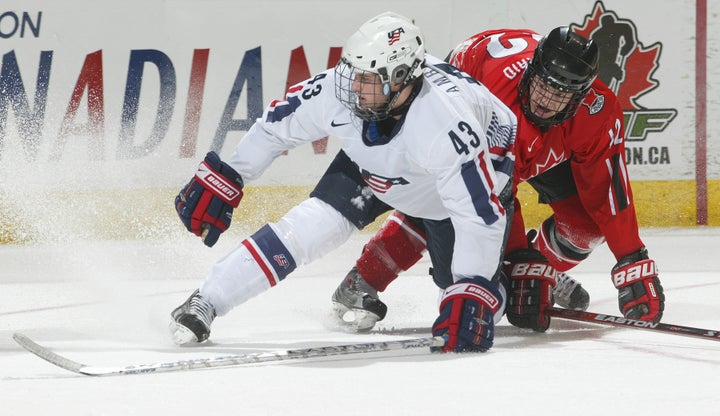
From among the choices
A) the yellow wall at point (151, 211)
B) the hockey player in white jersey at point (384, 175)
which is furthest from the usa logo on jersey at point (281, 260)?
the yellow wall at point (151, 211)

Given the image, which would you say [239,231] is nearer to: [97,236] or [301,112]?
[97,236]

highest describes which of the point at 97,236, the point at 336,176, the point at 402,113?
the point at 402,113

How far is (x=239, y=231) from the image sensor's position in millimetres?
5457

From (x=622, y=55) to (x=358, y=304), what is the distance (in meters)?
2.83

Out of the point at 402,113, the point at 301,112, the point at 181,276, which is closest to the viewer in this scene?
the point at 402,113

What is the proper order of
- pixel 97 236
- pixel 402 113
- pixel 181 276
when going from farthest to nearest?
A: pixel 97 236, pixel 181 276, pixel 402 113

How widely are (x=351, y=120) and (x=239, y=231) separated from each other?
2.75 meters

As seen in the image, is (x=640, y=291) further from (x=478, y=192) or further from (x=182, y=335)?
(x=182, y=335)

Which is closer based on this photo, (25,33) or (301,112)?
(301,112)

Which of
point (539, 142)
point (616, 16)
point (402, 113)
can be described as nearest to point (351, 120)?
point (402, 113)

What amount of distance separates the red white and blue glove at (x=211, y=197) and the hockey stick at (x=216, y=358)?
1.51 ft

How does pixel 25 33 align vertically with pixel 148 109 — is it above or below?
above

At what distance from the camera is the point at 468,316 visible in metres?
2.63

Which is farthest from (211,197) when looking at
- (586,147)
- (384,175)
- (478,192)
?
(586,147)
